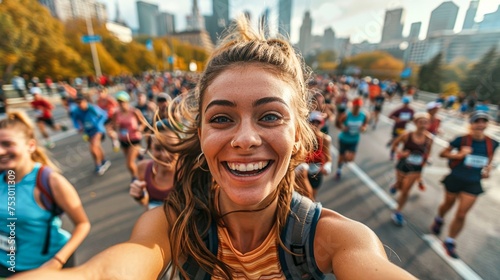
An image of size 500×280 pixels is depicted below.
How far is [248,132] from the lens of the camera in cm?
117

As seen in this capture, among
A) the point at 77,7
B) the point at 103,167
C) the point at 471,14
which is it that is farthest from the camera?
the point at 77,7

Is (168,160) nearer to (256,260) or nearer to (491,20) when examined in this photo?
(256,260)

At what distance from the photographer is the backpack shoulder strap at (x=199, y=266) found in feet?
4.48

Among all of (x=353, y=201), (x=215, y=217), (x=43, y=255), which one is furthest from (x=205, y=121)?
(x=353, y=201)

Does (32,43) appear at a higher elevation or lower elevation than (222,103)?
higher

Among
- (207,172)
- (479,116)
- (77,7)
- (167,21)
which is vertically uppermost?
(77,7)

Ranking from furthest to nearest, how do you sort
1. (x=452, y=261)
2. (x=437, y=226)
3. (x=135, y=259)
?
(x=437, y=226) → (x=452, y=261) → (x=135, y=259)

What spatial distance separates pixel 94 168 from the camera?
20.6 feet

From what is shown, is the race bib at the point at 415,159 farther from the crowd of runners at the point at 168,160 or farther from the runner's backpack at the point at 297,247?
the runner's backpack at the point at 297,247

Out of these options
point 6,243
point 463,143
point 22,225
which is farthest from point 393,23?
point 6,243

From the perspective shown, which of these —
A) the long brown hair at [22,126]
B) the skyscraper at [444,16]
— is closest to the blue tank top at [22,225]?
the long brown hair at [22,126]

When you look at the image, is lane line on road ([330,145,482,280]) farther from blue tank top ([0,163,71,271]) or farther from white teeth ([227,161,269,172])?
blue tank top ([0,163,71,271])

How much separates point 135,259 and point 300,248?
847 millimetres

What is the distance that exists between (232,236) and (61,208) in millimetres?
1535
